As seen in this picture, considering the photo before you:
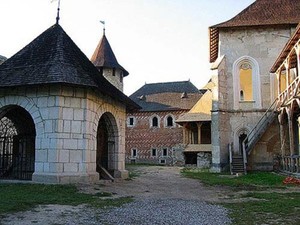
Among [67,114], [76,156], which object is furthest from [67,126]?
[76,156]

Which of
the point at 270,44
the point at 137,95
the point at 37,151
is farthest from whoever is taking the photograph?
the point at 137,95

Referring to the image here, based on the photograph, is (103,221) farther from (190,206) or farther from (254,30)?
(254,30)

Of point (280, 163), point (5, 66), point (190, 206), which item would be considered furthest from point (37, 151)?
point (280, 163)

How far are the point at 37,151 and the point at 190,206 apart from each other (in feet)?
18.9

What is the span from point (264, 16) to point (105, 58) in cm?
1504

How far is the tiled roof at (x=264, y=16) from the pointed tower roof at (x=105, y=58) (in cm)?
1116

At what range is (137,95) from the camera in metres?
42.3

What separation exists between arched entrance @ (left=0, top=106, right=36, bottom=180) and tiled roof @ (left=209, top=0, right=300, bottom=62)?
12375 mm

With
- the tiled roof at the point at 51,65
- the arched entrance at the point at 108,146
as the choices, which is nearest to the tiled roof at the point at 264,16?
the arched entrance at the point at 108,146

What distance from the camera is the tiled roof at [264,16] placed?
21.1 meters

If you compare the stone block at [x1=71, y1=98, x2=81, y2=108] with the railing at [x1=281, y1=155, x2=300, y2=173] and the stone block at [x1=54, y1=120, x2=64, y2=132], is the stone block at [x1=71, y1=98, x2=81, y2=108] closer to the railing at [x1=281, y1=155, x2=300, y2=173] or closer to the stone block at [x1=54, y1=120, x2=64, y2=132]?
the stone block at [x1=54, y1=120, x2=64, y2=132]

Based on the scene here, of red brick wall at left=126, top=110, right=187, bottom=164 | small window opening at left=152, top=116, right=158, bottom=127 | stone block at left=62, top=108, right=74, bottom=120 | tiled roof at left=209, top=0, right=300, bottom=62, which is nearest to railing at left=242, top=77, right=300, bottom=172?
tiled roof at left=209, top=0, right=300, bottom=62

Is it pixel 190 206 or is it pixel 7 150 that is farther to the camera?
pixel 7 150

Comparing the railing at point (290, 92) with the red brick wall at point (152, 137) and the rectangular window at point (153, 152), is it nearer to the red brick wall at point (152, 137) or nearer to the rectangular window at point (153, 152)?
the red brick wall at point (152, 137)
